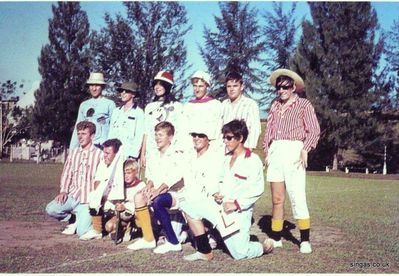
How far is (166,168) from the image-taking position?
12.0 ft

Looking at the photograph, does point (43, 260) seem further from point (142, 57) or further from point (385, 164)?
point (385, 164)

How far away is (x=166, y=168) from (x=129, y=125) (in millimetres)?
741

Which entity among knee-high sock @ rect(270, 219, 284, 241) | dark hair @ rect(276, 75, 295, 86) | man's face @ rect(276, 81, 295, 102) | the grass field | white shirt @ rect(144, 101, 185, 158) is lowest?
the grass field

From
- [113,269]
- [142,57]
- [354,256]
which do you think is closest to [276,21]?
[142,57]

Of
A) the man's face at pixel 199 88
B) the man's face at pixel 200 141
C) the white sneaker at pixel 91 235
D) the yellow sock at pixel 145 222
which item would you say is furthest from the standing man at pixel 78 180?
the man's face at pixel 200 141

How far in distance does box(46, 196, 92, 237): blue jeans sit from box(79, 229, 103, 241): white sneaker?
0.06 m

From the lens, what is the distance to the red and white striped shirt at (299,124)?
3.54 metres

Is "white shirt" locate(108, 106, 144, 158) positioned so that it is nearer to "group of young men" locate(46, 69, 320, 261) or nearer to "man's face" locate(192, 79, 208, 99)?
"group of young men" locate(46, 69, 320, 261)

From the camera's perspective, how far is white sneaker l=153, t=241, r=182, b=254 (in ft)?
11.4

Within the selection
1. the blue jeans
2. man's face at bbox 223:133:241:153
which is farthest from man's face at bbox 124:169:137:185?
man's face at bbox 223:133:241:153

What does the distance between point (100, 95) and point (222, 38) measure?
2089mm

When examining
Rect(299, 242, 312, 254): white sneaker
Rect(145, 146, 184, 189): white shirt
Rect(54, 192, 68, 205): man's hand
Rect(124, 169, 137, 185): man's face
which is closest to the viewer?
Rect(299, 242, 312, 254): white sneaker

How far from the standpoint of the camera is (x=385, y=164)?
1098cm

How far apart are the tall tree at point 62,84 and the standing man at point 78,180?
2.20 meters
